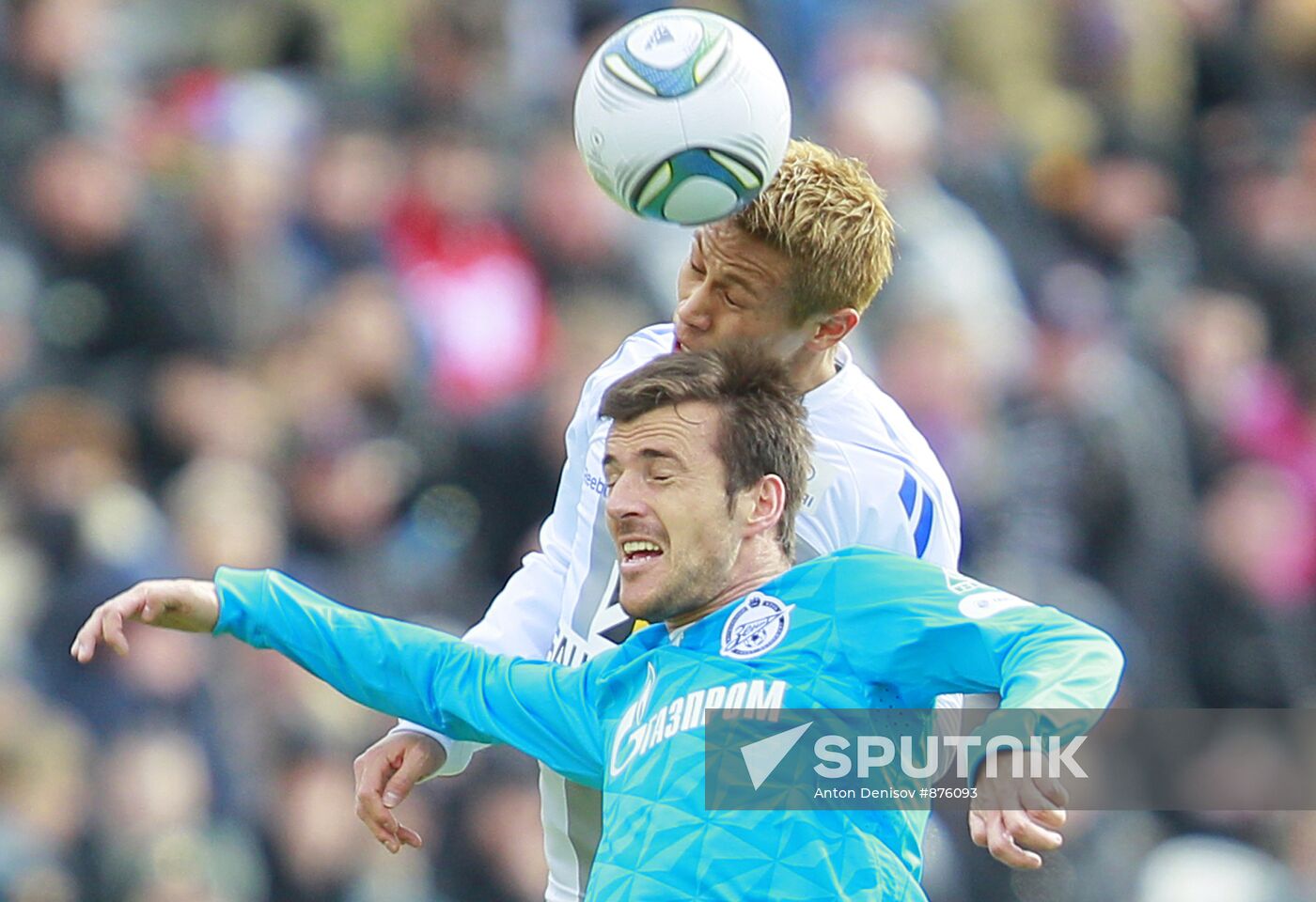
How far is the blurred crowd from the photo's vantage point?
799 centimetres

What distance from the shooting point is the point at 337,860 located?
800 cm

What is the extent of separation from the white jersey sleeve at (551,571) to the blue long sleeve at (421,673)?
1.23 feet

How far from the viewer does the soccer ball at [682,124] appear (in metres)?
4.91

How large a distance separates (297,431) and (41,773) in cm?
168

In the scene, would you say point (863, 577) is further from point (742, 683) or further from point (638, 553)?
point (638, 553)

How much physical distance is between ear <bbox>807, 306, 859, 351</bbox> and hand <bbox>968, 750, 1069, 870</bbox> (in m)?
1.56

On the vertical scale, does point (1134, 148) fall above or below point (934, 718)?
above

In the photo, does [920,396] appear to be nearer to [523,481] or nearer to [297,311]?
[523,481]

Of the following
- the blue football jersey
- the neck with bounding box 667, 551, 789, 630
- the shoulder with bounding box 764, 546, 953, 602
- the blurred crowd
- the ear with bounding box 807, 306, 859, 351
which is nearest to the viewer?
the blue football jersey

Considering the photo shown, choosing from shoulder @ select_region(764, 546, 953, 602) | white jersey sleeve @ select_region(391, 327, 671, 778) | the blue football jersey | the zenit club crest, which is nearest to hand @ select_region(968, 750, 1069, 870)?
the blue football jersey

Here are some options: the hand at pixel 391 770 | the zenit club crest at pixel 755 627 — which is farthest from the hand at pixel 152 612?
the zenit club crest at pixel 755 627

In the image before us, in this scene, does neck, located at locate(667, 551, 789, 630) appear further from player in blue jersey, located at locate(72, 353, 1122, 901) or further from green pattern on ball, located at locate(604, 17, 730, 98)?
green pattern on ball, located at locate(604, 17, 730, 98)

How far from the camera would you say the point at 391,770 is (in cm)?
511

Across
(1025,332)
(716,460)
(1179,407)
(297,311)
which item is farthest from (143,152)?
(716,460)
